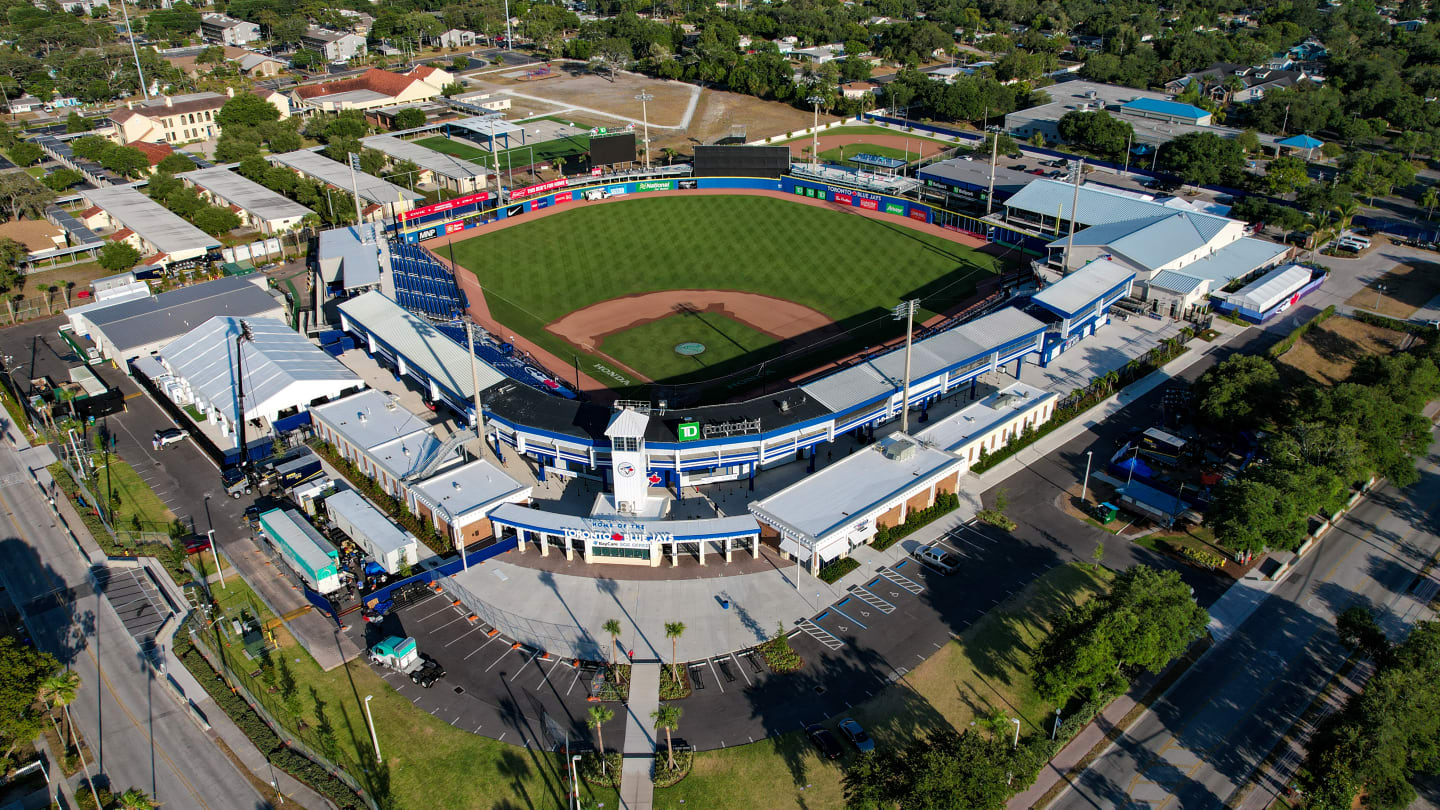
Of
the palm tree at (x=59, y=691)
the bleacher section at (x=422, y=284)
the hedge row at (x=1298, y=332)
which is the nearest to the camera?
the palm tree at (x=59, y=691)

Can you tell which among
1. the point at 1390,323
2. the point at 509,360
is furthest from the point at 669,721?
the point at 1390,323

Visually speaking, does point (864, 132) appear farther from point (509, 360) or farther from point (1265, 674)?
point (1265, 674)

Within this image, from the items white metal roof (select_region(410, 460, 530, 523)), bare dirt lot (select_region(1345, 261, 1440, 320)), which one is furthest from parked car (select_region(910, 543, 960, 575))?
bare dirt lot (select_region(1345, 261, 1440, 320))

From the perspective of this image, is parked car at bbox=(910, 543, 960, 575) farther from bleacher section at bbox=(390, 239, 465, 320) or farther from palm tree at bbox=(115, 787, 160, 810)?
bleacher section at bbox=(390, 239, 465, 320)

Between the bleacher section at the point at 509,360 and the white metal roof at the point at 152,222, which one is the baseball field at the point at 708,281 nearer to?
the bleacher section at the point at 509,360

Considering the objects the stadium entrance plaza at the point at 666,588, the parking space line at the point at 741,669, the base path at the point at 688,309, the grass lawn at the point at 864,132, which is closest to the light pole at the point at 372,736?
the stadium entrance plaza at the point at 666,588

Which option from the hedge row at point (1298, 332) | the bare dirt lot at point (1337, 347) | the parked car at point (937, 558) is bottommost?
the parked car at point (937, 558)
